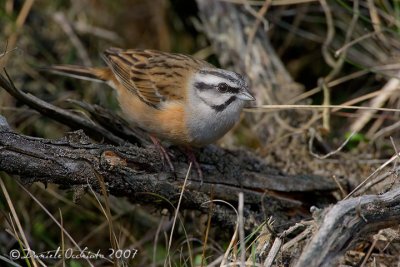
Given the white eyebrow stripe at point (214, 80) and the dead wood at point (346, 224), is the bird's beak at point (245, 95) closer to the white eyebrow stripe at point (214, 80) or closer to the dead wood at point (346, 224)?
the white eyebrow stripe at point (214, 80)

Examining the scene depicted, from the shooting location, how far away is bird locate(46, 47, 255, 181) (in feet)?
13.1

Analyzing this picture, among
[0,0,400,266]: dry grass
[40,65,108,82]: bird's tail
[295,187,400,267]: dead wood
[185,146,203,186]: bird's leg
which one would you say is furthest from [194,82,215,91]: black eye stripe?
[295,187,400,267]: dead wood

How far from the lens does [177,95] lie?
4.21 metres

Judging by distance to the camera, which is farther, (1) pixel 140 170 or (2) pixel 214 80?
(2) pixel 214 80

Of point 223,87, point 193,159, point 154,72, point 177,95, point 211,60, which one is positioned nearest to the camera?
point 193,159

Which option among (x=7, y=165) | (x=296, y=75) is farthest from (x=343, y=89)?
(x=7, y=165)

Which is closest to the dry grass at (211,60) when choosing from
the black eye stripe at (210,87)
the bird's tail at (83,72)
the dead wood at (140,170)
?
the dead wood at (140,170)

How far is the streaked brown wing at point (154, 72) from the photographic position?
426 cm

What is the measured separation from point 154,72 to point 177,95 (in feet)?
1.12

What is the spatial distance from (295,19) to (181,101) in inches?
90.8

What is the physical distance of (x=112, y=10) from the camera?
6652mm

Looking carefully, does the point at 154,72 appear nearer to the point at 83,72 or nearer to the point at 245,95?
the point at 83,72

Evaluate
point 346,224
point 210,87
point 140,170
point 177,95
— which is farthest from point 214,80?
point 346,224

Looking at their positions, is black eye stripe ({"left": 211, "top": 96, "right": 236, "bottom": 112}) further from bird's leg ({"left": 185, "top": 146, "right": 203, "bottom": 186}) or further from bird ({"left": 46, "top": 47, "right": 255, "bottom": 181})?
bird's leg ({"left": 185, "top": 146, "right": 203, "bottom": 186})
